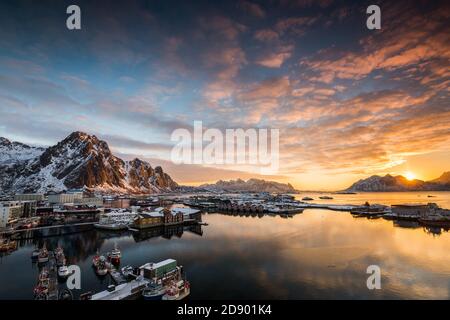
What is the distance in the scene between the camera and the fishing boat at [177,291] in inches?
734

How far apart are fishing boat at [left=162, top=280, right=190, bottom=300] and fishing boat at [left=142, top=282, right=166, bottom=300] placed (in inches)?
19.0

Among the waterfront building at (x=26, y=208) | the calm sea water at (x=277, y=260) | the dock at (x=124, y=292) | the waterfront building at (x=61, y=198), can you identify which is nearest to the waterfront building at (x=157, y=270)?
the dock at (x=124, y=292)

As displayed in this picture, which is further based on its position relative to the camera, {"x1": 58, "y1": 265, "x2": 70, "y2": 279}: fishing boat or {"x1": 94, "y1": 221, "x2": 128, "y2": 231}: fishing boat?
{"x1": 94, "y1": 221, "x2": 128, "y2": 231}: fishing boat

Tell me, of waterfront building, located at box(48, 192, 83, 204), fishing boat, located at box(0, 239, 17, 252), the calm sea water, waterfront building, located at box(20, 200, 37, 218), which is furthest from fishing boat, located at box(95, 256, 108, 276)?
waterfront building, located at box(48, 192, 83, 204)

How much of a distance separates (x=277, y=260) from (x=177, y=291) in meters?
14.4

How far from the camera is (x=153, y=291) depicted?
62.6 ft

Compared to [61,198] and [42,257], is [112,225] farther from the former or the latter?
[61,198]

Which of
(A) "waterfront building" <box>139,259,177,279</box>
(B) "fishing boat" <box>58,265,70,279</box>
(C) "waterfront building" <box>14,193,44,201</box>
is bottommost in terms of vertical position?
(B) "fishing boat" <box>58,265,70,279</box>

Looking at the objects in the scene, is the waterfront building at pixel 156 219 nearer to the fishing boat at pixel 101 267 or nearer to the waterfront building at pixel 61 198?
the fishing boat at pixel 101 267

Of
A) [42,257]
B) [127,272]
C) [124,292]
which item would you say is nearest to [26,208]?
[42,257]

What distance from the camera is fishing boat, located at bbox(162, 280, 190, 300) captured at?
18.7m

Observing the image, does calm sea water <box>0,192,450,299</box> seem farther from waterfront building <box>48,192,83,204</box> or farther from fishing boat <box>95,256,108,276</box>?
waterfront building <box>48,192,83,204</box>
